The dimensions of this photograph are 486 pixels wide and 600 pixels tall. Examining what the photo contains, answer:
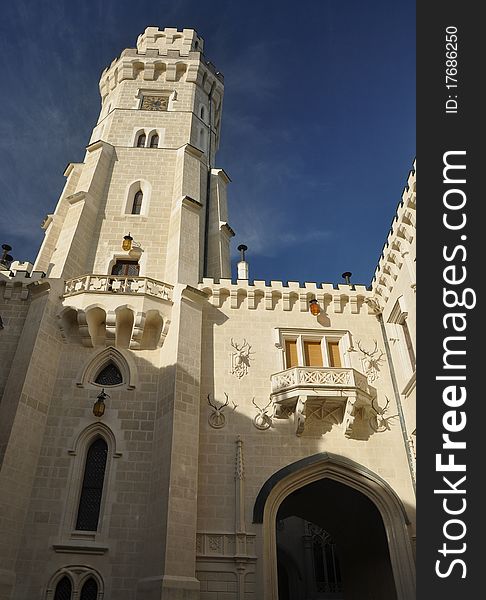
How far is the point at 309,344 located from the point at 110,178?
11412 mm

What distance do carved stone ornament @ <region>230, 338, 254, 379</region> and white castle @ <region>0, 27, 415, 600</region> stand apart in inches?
1.9

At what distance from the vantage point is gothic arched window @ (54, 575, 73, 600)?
1165cm

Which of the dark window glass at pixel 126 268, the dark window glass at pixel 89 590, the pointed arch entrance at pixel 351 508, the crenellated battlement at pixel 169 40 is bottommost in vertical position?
the dark window glass at pixel 89 590

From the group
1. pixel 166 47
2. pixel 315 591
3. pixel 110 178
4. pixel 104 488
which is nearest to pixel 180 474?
pixel 104 488

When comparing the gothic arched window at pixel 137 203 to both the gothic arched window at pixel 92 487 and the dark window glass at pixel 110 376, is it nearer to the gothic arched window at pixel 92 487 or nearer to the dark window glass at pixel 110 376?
the dark window glass at pixel 110 376

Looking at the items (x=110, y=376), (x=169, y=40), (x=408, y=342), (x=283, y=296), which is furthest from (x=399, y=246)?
(x=169, y=40)

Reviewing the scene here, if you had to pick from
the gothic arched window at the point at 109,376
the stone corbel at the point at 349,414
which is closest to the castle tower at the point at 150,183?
the gothic arched window at the point at 109,376

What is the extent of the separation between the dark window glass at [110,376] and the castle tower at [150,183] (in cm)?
354

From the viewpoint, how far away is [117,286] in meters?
16.1

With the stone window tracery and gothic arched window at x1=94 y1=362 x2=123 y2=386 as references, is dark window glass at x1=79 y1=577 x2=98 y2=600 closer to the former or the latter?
the stone window tracery

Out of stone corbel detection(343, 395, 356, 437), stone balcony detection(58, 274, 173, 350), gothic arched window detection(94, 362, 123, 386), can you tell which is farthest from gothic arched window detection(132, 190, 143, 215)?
stone corbel detection(343, 395, 356, 437)

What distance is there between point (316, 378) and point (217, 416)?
3.14 m

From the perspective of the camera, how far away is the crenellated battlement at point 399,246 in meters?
14.3

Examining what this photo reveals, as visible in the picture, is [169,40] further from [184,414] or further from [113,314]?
→ [184,414]
